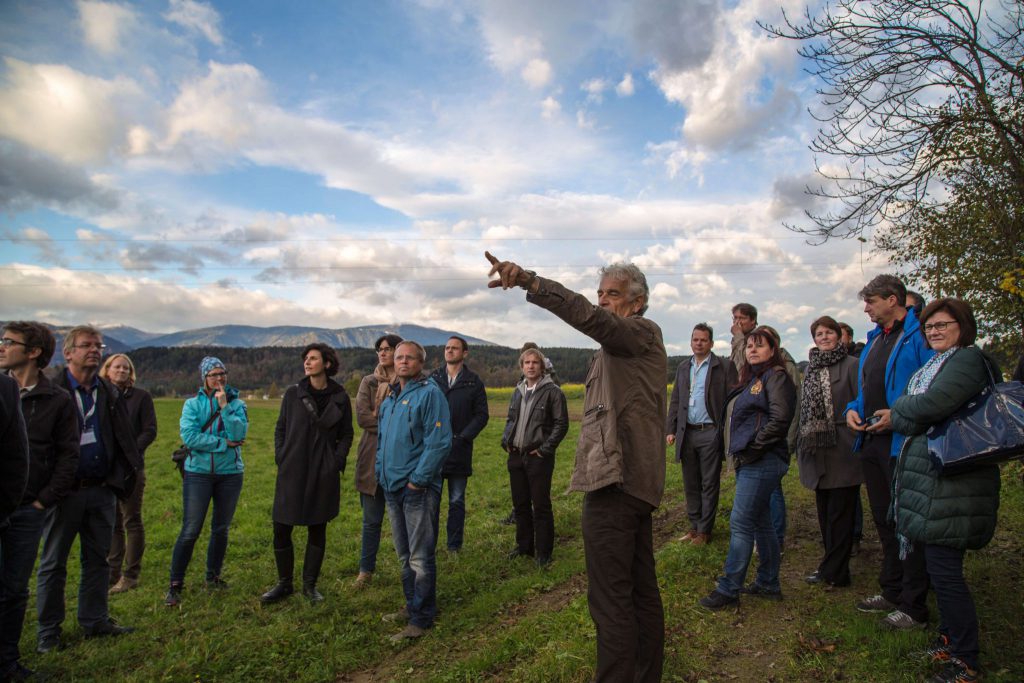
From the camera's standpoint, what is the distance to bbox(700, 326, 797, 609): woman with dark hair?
198 inches

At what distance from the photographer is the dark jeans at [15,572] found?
445 cm

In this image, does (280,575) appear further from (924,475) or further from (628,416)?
(924,475)

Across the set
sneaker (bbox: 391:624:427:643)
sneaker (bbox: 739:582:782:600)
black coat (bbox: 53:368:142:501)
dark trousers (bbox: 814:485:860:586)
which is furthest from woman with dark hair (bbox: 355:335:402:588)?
dark trousers (bbox: 814:485:860:586)

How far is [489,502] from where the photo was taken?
437 inches

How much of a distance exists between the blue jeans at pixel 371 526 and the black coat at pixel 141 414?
2485mm

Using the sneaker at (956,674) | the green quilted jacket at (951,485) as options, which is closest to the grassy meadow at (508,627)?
the sneaker at (956,674)

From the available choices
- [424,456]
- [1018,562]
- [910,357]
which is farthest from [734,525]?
[1018,562]

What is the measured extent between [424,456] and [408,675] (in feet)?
5.67

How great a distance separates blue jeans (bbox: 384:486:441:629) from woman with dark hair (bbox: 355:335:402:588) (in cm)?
119

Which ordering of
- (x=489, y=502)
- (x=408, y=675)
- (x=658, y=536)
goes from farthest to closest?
(x=489, y=502) < (x=658, y=536) < (x=408, y=675)

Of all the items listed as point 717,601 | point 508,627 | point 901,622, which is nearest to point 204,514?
point 508,627

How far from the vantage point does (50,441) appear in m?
4.73

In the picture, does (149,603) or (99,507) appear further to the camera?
(149,603)

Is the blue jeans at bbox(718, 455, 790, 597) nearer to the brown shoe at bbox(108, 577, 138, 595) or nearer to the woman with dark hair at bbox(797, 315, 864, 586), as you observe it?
the woman with dark hair at bbox(797, 315, 864, 586)
